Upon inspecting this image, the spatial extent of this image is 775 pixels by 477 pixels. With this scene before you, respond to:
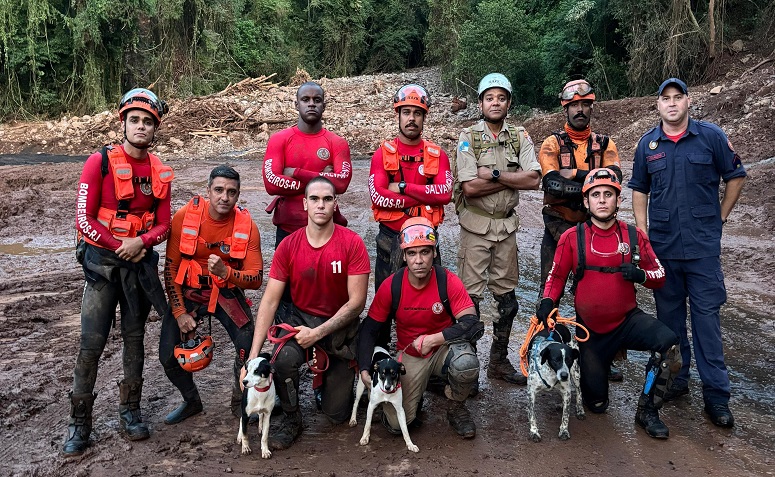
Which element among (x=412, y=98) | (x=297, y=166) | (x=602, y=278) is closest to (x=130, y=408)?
(x=297, y=166)

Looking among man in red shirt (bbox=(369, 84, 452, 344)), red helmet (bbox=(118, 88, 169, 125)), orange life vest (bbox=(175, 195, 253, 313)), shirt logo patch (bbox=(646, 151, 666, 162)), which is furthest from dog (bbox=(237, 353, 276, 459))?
shirt logo patch (bbox=(646, 151, 666, 162))

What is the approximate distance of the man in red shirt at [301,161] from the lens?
5590mm

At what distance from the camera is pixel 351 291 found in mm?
4812

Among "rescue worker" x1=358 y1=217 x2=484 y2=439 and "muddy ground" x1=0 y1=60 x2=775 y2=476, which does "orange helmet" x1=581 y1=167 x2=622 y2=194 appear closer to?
"rescue worker" x1=358 y1=217 x2=484 y2=439

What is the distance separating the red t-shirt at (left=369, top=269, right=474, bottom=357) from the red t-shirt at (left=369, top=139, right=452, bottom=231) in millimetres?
802

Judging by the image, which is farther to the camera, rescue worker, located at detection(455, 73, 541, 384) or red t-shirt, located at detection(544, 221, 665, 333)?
rescue worker, located at detection(455, 73, 541, 384)

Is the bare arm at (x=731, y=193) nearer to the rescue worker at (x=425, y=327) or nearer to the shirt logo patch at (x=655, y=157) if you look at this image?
the shirt logo patch at (x=655, y=157)

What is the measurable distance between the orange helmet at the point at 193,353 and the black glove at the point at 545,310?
2.48m

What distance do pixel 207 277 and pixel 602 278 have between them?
9.77 feet

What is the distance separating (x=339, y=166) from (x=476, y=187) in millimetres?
1223

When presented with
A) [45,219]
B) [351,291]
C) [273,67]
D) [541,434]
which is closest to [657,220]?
[541,434]

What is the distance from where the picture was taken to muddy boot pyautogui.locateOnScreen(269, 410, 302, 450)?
4543 millimetres

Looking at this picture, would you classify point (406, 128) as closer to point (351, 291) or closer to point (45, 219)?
point (351, 291)

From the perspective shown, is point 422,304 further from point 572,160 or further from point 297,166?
point 572,160
